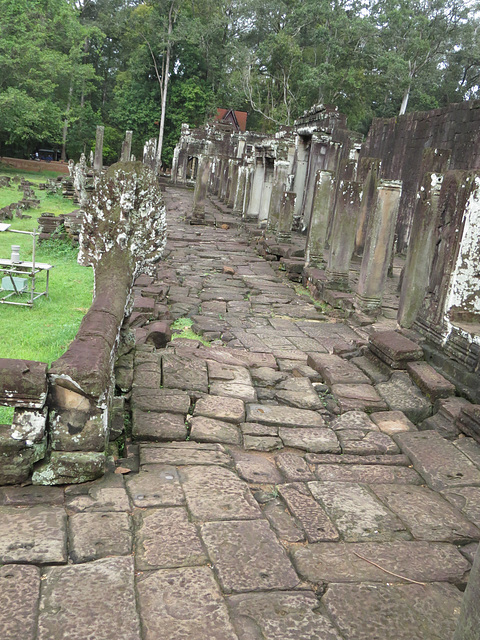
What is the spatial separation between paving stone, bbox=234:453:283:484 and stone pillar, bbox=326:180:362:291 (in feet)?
19.2

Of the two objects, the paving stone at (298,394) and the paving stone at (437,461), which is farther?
the paving stone at (298,394)

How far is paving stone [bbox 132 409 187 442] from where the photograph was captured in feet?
13.1

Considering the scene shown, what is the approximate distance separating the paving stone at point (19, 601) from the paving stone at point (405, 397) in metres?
3.47

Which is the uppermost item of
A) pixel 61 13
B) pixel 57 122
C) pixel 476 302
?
pixel 61 13

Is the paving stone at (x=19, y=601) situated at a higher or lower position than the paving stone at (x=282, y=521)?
higher

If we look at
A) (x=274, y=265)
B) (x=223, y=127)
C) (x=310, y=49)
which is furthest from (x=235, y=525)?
(x=310, y=49)

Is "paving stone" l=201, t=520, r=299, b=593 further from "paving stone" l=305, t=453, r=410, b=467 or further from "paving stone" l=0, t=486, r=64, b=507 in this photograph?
"paving stone" l=305, t=453, r=410, b=467

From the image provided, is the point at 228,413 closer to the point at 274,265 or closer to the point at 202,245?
the point at 274,265

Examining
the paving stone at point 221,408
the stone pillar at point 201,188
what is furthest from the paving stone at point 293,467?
the stone pillar at point 201,188

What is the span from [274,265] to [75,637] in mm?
10769

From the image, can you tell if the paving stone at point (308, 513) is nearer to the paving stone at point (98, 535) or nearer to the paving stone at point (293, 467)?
the paving stone at point (293, 467)

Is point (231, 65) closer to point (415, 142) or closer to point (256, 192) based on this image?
point (256, 192)

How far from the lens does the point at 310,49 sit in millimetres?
39688

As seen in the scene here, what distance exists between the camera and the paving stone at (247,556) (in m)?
2.57
